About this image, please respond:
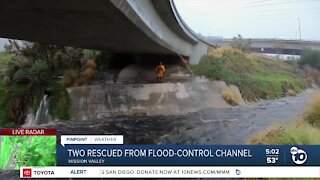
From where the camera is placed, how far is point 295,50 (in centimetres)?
548

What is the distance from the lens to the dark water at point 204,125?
18.1 ft

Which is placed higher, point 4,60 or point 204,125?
point 4,60

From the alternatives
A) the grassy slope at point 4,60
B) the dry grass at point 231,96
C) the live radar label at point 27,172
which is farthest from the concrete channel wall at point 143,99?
the live radar label at point 27,172

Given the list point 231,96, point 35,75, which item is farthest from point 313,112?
point 35,75

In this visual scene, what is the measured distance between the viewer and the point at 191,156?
12.4 ft

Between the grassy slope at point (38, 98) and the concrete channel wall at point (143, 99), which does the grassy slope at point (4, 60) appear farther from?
the concrete channel wall at point (143, 99)

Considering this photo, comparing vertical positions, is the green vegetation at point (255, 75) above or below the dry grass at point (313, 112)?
above

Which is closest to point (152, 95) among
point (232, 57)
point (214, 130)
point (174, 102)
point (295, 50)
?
point (174, 102)

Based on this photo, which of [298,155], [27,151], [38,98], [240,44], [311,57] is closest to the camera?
[298,155]

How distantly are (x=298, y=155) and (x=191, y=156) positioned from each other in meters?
0.97

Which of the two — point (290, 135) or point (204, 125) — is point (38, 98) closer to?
point (204, 125)

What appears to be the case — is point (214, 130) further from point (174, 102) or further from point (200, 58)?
point (200, 58)

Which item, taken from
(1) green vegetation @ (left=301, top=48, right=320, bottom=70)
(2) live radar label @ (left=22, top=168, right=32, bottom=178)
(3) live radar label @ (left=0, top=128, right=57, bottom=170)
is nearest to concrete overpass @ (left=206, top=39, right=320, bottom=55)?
(1) green vegetation @ (left=301, top=48, right=320, bottom=70)

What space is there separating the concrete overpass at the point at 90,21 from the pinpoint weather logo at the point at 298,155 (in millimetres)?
2281
